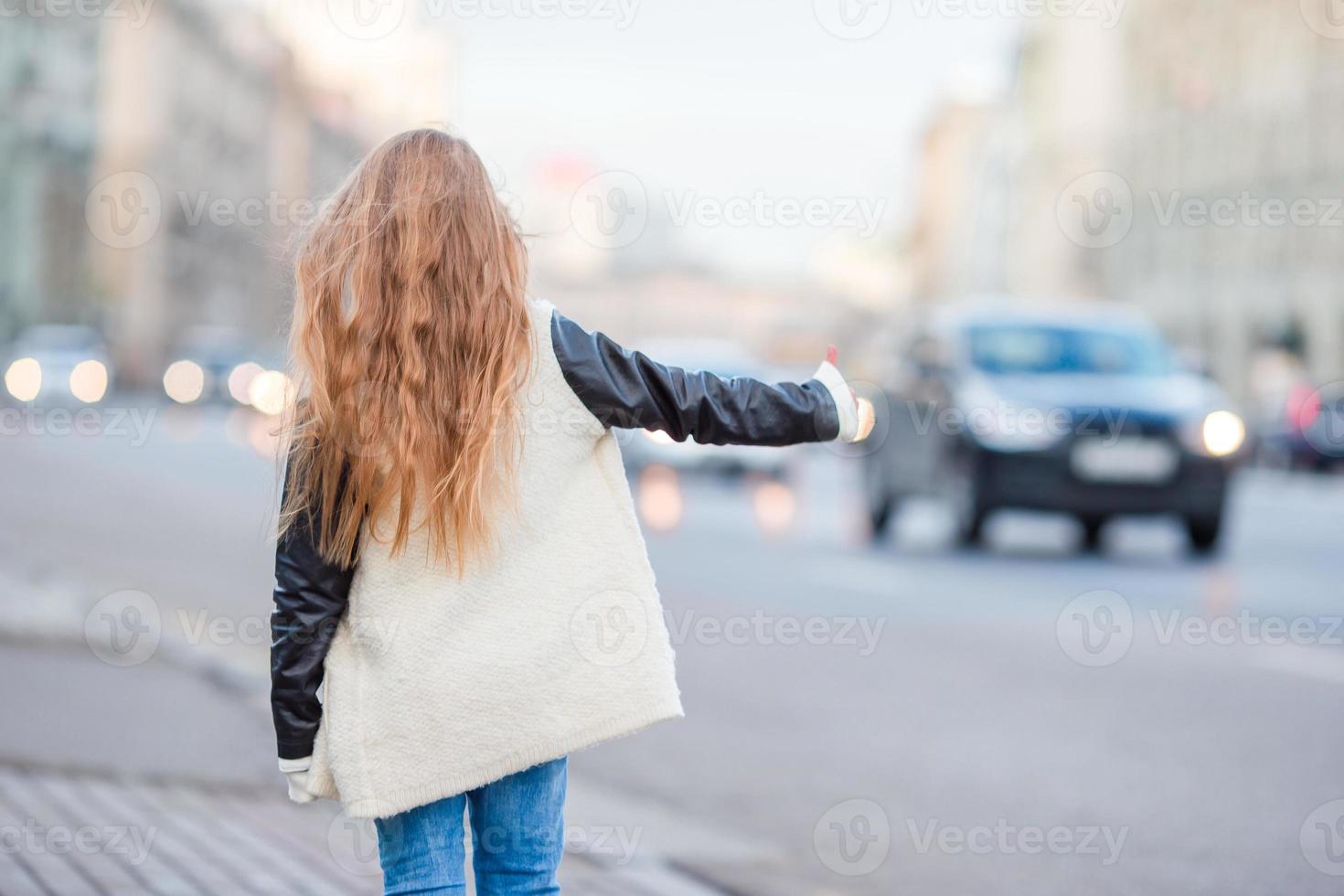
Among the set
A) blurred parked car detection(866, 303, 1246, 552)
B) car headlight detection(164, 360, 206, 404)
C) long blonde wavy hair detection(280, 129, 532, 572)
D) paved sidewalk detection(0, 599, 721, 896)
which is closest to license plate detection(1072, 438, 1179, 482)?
blurred parked car detection(866, 303, 1246, 552)

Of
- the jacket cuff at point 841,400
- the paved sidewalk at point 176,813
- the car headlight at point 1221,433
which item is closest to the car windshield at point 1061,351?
the car headlight at point 1221,433

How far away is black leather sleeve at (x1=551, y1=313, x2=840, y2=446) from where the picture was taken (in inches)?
103

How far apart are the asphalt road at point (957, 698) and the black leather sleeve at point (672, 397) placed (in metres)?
0.63

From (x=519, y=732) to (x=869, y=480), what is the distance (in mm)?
11719

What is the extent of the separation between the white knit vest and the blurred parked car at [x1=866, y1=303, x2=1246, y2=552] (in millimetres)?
9390

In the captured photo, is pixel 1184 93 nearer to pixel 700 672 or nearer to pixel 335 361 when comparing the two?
pixel 700 672

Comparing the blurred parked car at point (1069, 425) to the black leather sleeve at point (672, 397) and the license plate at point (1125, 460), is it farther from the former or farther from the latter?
the black leather sleeve at point (672, 397)

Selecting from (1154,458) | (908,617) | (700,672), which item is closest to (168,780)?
(700,672)

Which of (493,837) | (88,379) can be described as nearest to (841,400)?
(493,837)

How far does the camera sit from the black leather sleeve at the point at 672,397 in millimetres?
2617

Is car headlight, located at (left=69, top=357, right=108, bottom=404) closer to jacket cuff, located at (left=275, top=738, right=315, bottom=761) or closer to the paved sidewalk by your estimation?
the paved sidewalk

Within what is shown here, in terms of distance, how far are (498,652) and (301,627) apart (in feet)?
0.95

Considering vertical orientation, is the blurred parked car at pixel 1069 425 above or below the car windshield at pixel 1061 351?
below

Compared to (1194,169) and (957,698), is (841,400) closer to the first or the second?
(957,698)
